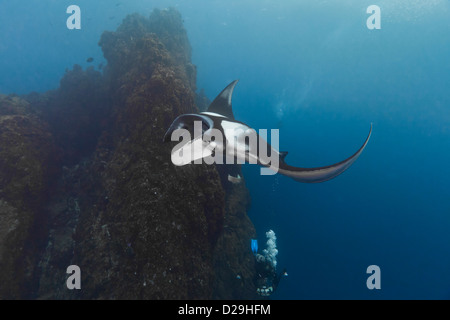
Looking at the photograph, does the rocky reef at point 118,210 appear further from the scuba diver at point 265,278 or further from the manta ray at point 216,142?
the scuba diver at point 265,278

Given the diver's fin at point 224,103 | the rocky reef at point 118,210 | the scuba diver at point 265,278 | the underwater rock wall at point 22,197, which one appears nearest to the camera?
the rocky reef at point 118,210

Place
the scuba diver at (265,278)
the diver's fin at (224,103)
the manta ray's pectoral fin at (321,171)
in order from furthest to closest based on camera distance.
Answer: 1. the scuba diver at (265,278)
2. the diver's fin at (224,103)
3. the manta ray's pectoral fin at (321,171)

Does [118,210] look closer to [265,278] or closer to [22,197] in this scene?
[22,197]

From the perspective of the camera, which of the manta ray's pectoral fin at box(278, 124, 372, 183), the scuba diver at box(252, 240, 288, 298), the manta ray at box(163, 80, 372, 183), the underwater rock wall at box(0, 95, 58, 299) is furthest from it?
the scuba diver at box(252, 240, 288, 298)

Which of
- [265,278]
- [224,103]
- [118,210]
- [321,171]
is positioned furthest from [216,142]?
[265,278]

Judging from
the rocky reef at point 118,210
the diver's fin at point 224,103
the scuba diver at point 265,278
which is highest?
the diver's fin at point 224,103

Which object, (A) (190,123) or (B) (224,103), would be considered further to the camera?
(B) (224,103)

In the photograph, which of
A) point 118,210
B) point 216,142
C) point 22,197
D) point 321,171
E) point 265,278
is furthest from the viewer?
point 265,278

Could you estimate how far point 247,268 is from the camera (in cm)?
785

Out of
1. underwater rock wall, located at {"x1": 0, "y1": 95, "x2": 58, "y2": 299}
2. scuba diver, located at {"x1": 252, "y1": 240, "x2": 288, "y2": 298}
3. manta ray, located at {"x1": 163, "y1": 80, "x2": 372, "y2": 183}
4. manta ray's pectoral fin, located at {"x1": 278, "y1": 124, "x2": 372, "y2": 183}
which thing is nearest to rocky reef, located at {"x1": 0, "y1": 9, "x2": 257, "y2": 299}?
underwater rock wall, located at {"x1": 0, "y1": 95, "x2": 58, "y2": 299}

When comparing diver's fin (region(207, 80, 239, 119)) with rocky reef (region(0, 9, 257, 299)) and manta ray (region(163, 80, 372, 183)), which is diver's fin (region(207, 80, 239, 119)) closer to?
rocky reef (region(0, 9, 257, 299))

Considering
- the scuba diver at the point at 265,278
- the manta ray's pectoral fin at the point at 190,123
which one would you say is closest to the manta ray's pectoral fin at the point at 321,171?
the manta ray's pectoral fin at the point at 190,123

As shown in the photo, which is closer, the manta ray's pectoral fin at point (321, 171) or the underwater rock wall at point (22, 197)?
the manta ray's pectoral fin at point (321, 171)

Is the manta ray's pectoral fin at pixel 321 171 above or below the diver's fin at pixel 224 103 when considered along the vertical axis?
below
